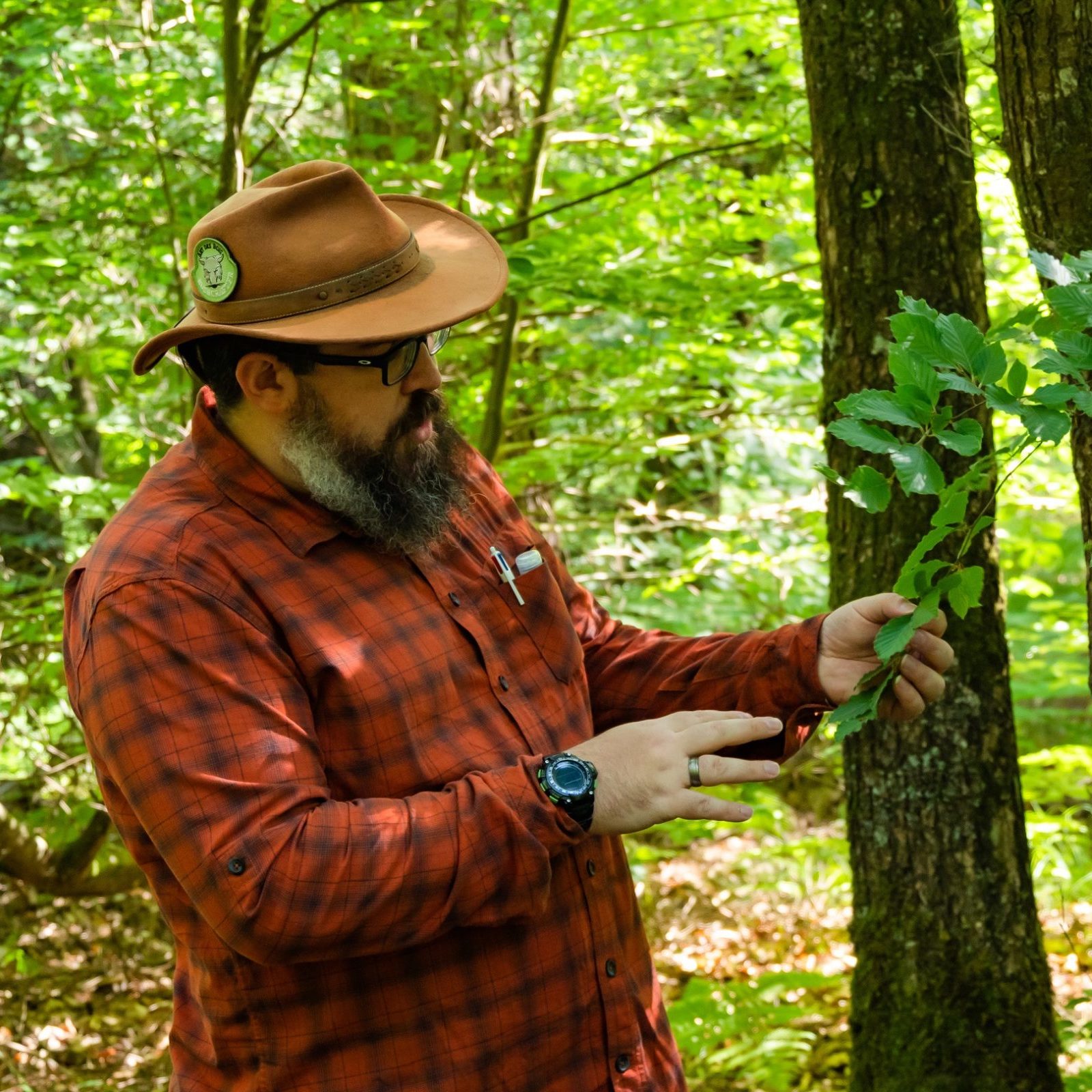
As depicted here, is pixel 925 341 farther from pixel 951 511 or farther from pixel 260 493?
pixel 260 493

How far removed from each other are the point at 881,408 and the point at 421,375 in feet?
2.94

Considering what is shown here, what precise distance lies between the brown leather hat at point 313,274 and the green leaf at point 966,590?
84 centimetres

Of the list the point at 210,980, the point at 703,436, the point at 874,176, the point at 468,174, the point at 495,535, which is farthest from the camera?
the point at 703,436

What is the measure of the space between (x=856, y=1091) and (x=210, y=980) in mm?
1974

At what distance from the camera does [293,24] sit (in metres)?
4.48

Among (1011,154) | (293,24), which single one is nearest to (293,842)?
(1011,154)

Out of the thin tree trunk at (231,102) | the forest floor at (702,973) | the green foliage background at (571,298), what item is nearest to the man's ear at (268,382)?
the green foliage background at (571,298)

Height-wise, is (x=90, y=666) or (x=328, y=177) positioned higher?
(x=328, y=177)

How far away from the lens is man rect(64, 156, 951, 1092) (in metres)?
1.60

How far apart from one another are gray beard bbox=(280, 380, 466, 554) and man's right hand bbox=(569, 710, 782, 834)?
19.4 inches

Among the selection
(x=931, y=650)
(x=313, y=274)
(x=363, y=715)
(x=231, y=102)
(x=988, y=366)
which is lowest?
(x=931, y=650)

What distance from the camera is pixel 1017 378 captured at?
4.41 feet

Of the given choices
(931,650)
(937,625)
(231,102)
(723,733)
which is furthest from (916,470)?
(231,102)

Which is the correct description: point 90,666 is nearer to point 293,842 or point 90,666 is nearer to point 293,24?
point 293,842
